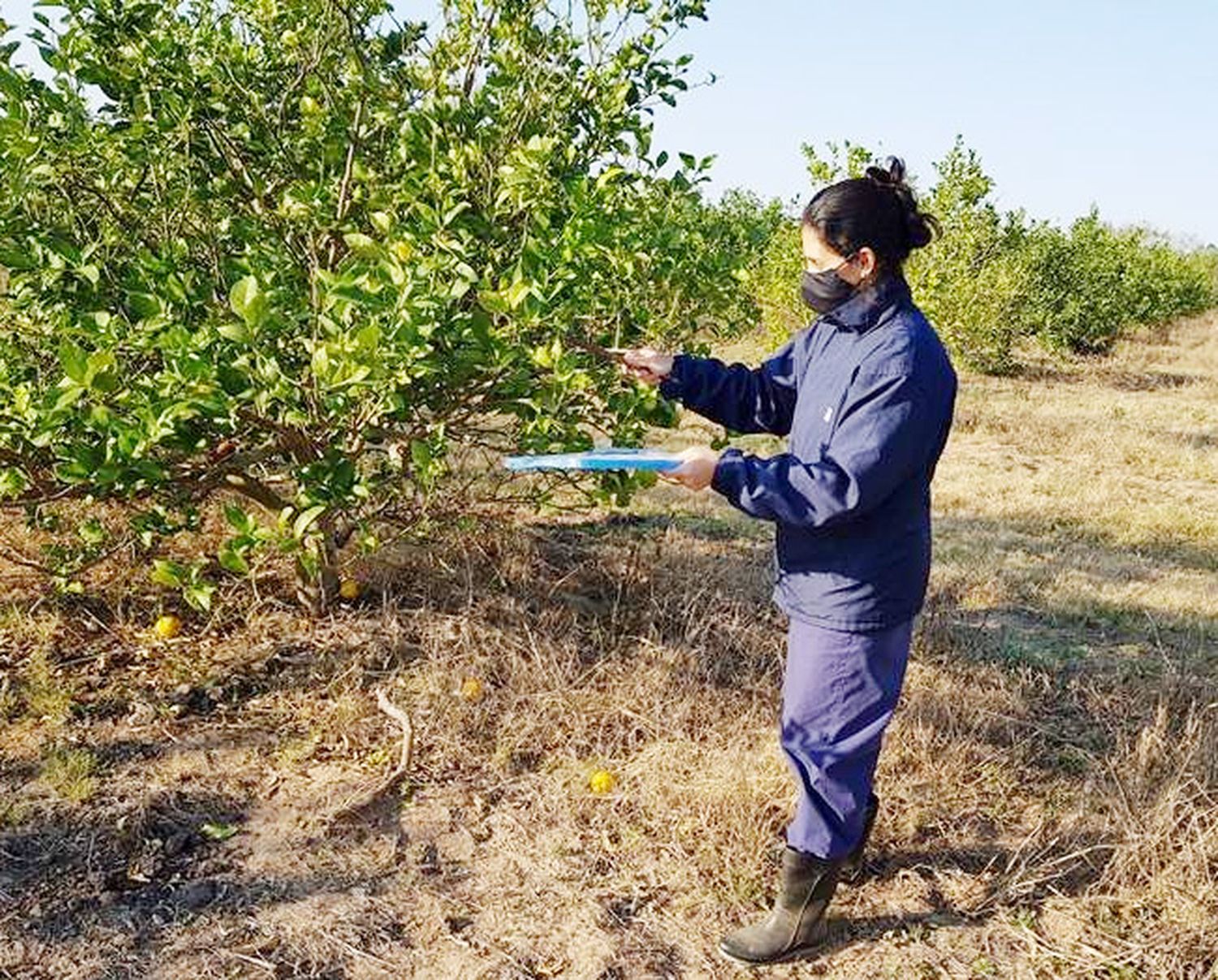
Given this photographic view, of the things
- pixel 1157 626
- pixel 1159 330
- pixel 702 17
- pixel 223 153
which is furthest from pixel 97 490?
pixel 1159 330

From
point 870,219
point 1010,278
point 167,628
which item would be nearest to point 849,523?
point 870,219

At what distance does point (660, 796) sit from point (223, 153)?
2285 mm

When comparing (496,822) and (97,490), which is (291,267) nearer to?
(97,490)

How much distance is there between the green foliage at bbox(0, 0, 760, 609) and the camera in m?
2.47

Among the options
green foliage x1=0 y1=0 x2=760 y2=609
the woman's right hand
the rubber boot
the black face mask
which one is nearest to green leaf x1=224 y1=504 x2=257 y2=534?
green foliage x1=0 y1=0 x2=760 y2=609

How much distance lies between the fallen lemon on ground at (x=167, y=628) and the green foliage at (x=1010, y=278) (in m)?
4.59

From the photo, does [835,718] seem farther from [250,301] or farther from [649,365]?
[250,301]

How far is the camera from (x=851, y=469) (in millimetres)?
2143

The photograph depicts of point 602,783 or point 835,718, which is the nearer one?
point 835,718

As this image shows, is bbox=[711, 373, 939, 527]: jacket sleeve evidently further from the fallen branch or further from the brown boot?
the fallen branch

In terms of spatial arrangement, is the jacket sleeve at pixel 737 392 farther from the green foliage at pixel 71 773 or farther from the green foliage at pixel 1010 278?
the green foliage at pixel 1010 278

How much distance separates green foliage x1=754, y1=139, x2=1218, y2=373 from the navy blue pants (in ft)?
14.6

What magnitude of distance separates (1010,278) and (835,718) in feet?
43.6

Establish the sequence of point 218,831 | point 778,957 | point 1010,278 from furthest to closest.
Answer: point 1010,278 < point 218,831 < point 778,957
